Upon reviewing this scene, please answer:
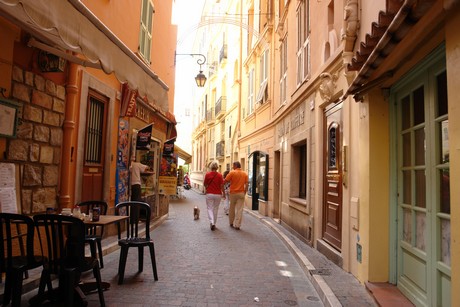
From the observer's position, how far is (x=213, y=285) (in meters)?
5.09

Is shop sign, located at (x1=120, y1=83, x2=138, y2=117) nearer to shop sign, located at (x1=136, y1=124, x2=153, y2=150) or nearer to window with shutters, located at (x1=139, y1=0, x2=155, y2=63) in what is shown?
shop sign, located at (x1=136, y1=124, x2=153, y2=150)

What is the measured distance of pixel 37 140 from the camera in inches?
203

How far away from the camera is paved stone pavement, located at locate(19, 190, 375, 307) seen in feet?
14.7

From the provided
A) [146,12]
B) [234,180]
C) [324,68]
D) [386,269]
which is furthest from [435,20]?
[146,12]

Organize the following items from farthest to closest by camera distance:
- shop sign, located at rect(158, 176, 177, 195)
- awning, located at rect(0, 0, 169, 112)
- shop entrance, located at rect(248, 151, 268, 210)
Answer: shop entrance, located at rect(248, 151, 268, 210)
shop sign, located at rect(158, 176, 177, 195)
awning, located at rect(0, 0, 169, 112)

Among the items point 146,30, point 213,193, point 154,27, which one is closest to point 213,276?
point 213,193

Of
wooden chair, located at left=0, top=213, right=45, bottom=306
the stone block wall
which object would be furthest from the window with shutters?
wooden chair, located at left=0, top=213, right=45, bottom=306

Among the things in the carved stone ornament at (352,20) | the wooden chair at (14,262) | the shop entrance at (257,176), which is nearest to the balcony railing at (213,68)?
the shop entrance at (257,176)

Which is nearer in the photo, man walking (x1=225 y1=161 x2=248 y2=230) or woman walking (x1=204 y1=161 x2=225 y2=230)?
woman walking (x1=204 y1=161 x2=225 y2=230)

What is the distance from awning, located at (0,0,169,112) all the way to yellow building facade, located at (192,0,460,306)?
281 centimetres

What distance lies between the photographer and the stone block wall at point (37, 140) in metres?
4.79

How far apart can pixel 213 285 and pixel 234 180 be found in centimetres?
547

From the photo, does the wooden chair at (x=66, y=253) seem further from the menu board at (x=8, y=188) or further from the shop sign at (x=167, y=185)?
the shop sign at (x=167, y=185)

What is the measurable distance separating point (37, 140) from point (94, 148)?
92.7 inches
